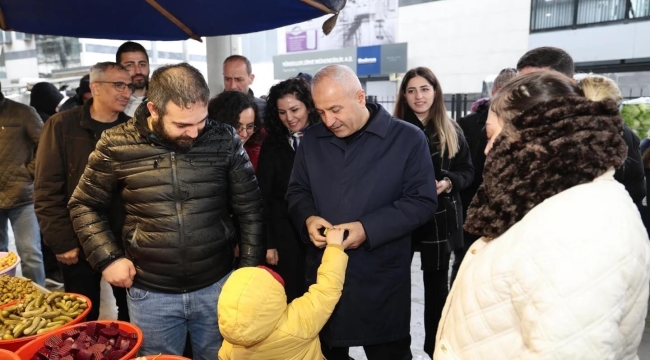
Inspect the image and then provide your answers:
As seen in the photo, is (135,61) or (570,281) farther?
(135,61)

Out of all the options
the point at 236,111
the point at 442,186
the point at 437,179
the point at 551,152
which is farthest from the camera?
the point at 437,179

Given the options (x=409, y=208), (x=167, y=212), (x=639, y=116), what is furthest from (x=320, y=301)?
(x=639, y=116)

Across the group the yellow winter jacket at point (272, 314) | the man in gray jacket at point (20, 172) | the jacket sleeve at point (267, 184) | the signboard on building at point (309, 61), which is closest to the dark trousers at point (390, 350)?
the yellow winter jacket at point (272, 314)

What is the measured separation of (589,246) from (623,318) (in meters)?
0.20

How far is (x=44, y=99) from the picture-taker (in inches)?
188

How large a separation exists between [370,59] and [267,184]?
35.7 feet

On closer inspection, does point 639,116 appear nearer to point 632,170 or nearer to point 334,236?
point 632,170

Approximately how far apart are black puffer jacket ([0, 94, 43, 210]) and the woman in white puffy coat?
3430 millimetres

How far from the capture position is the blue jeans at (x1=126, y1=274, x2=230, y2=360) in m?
1.80

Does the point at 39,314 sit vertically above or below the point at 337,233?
below

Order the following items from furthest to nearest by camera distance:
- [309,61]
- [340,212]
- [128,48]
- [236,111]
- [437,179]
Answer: [309,61], [128,48], [437,179], [236,111], [340,212]

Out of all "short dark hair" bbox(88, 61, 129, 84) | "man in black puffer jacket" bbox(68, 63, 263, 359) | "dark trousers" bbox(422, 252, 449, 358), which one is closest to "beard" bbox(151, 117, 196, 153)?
"man in black puffer jacket" bbox(68, 63, 263, 359)

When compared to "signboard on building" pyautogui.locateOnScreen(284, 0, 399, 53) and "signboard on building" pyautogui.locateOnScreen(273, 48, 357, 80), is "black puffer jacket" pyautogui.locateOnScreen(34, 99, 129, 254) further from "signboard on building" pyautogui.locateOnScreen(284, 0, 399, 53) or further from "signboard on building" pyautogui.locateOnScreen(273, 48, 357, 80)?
"signboard on building" pyautogui.locateOnScreen(284, 0, 399, 53)

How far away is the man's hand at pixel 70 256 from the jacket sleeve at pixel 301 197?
1198 mm
